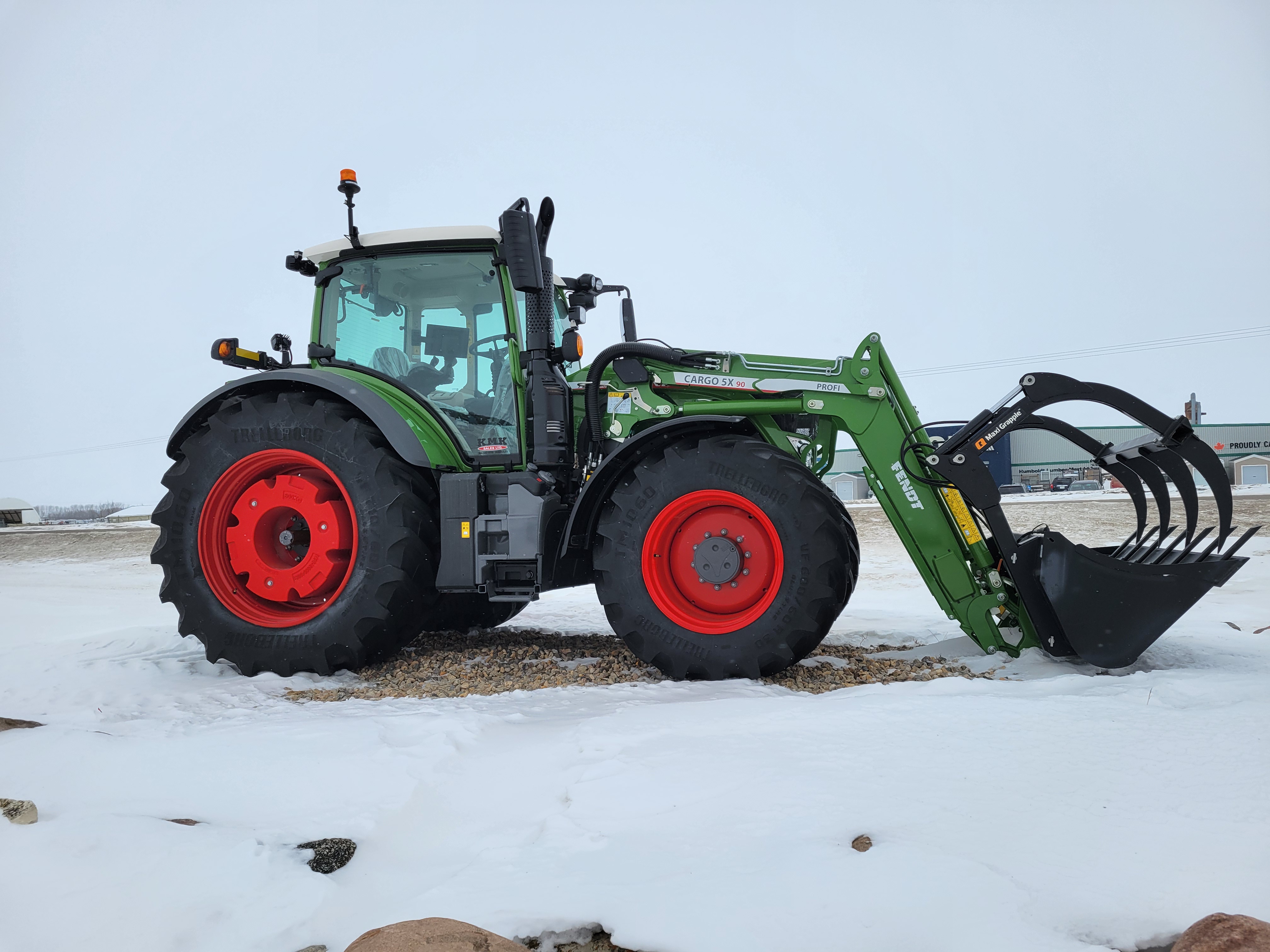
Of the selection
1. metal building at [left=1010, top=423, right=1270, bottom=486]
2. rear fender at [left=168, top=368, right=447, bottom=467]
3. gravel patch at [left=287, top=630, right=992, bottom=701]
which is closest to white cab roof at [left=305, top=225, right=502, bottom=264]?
rear fender at [left=168, top=368, right=447, bottom=467]

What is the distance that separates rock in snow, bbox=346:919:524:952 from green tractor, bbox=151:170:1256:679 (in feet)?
6.96

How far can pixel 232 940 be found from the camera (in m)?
1.51

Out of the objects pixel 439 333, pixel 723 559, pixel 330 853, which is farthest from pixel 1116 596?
pixel 439 333

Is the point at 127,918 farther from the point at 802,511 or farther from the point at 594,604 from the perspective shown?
the point at 594,604

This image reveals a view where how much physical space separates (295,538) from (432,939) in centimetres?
313

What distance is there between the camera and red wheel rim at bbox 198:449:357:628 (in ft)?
12.9

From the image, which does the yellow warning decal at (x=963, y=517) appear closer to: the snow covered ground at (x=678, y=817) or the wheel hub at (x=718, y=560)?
the snow covered ground at (x=678, y=817)

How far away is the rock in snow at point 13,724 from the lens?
2799 millimetres

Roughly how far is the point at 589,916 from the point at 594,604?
5.82 meters

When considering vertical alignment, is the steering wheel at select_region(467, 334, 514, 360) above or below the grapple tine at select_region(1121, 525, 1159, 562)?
above

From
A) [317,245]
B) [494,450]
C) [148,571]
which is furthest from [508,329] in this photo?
[148,571]

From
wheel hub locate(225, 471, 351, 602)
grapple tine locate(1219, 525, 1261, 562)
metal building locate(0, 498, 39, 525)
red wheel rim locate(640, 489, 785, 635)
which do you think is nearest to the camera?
grapple tine locate(1219, 525, 1261, 562)

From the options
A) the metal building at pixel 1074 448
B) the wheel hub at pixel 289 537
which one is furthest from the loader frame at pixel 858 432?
the metal building at pixel 1074 448

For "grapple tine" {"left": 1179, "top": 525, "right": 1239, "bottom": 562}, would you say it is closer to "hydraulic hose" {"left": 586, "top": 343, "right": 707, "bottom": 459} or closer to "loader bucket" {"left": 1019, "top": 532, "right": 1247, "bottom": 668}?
"loader bucket" {"left": 1019, "top": 532, "right": 1247, "bottom": 668}
